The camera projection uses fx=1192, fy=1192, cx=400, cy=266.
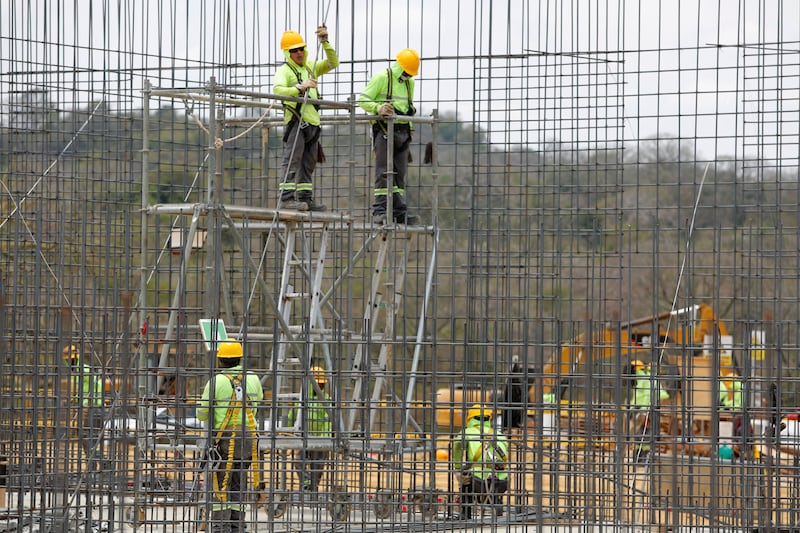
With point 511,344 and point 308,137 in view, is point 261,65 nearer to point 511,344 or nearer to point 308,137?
point 308,137

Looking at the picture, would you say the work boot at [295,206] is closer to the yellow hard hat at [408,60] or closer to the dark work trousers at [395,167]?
the dark work trousers at [395,167]

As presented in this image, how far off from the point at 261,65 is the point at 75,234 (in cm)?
306

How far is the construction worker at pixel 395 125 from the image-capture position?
11.2 meters

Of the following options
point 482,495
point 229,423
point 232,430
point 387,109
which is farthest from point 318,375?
point 387,109

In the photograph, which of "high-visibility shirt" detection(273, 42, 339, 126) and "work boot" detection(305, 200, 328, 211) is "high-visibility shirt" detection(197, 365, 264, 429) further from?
"high-visibility shirt" detection(273, 42, 339, 126)

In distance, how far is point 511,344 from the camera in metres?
7.88

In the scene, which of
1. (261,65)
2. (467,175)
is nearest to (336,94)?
(261,65)

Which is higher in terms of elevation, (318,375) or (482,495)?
(318,375)

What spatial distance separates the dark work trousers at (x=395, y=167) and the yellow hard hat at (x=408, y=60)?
570mm

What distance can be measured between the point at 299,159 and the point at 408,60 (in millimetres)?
1581

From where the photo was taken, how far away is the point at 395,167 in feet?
37.8

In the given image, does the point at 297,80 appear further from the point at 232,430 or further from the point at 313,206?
the point at 232,430

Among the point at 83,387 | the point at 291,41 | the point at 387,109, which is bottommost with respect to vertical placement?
the point at 83,387

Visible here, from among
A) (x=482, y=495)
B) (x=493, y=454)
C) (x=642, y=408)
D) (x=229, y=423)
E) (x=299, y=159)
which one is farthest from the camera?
(x=299, y=159)
